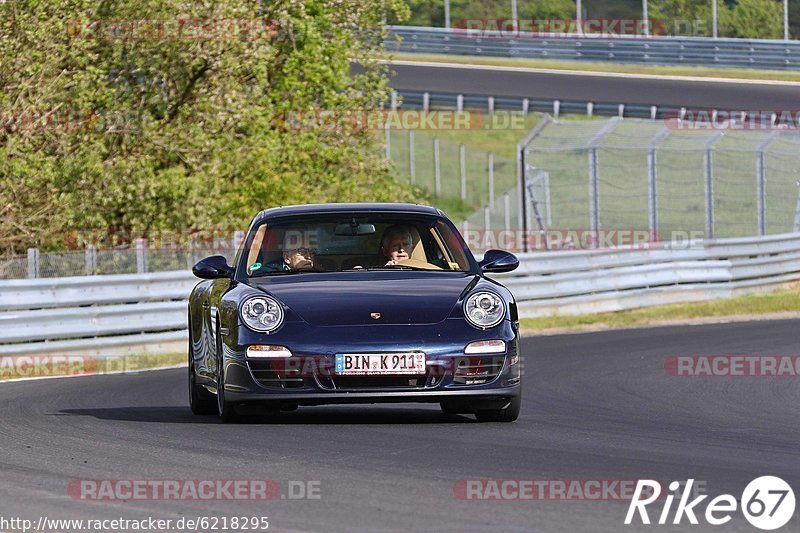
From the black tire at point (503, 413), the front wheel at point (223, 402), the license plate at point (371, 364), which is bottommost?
the black tire at point (503, 413)

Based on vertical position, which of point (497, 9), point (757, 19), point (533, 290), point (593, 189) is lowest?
point (533, 290)

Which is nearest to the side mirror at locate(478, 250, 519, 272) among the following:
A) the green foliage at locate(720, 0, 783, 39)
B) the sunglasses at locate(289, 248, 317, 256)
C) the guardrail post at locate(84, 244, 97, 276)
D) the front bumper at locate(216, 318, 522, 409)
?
the front bumper at locate(216, 318, 522, 409)

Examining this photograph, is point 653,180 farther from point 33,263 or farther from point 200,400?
point 200,400

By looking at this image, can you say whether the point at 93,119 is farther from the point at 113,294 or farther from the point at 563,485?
the point at 563,485

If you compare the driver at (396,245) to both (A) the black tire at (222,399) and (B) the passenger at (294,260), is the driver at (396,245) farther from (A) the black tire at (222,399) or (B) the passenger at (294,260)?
(A) the black tire at (222,399)

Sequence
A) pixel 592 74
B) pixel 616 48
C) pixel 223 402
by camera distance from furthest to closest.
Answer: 1. pixel 616 48
2. pixel 592 74
3. pixel 223 402

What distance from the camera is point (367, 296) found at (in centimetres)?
939

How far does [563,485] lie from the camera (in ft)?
22.4

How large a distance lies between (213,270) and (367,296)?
50.1 inches

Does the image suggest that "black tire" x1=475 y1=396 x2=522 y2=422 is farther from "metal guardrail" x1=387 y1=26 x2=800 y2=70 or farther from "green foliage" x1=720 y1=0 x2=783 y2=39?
"green foliage" x1=720 y1=0 x2=783 y2=39

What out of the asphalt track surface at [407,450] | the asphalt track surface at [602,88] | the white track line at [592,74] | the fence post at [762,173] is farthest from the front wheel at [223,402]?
the white track line at [592,74]

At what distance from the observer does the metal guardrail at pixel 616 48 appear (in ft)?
150

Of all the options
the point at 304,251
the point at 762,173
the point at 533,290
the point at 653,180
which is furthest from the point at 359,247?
the point at 762,173

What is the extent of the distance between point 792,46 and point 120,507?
40620mm
